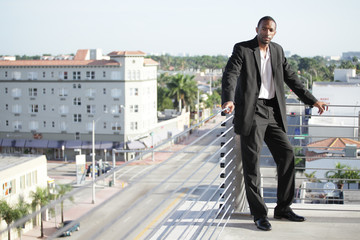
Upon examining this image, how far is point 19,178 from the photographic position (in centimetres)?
2698

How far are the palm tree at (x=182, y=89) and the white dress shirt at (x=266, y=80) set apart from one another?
6510 cm

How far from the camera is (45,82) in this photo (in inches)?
2052

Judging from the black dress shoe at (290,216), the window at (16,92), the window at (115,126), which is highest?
the black dress shoe at (290,216)

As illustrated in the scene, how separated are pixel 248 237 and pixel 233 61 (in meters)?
1.38

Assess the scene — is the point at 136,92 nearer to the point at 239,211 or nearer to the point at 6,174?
the point at 6,174

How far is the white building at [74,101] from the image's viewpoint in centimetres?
5066

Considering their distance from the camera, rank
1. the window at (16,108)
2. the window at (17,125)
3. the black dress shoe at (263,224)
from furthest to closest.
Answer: the window at (17,125) < the window at (16,108) < the black dress shoe at (263,224)

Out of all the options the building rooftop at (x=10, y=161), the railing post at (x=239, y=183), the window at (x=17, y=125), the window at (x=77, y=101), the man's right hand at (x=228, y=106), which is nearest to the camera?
the man's right hand at (x=228, y=106)

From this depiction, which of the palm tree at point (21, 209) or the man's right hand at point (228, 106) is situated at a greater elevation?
the man's right hand at point (228, 106)

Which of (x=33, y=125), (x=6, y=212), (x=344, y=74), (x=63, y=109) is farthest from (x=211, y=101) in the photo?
(x=6, y=212)

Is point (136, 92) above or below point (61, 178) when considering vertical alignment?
above

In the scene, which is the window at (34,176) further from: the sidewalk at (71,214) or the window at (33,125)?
the window at (33,125)

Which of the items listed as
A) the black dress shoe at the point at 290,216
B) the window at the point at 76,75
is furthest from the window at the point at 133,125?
the black dress shoe at the point at 290,216

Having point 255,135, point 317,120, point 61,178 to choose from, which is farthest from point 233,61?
point 61,178
